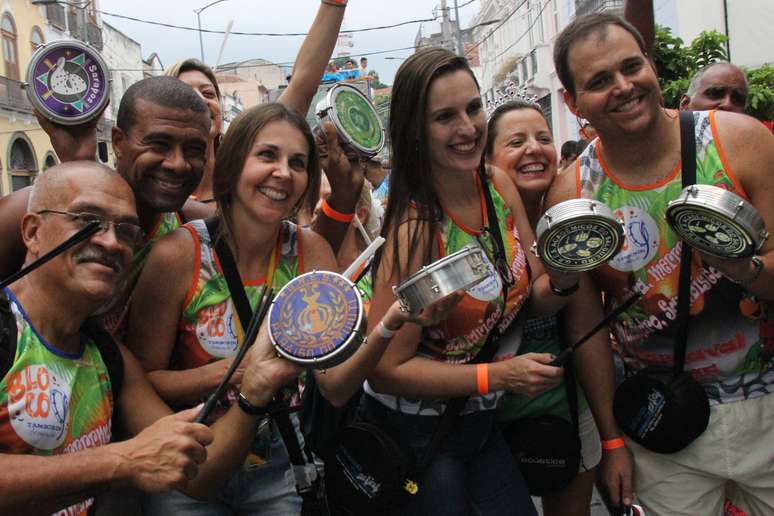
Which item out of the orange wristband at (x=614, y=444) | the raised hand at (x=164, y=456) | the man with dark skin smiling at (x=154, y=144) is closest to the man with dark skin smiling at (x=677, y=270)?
the orange wristband at (x=614, y=444)

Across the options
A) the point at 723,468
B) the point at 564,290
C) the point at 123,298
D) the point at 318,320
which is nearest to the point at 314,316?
the point at 318,320

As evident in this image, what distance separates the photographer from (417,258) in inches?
118

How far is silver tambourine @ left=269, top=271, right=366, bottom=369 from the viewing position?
236 centimetres

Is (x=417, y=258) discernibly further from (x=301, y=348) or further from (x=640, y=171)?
(x=640, y=171)

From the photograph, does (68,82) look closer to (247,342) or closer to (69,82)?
(69,82)

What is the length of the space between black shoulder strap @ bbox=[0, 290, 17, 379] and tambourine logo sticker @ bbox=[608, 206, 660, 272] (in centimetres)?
222

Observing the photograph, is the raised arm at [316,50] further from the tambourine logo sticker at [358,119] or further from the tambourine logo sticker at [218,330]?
the tambourine logo sticker at [218,330]

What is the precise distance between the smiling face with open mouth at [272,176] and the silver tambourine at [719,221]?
4.86 feet

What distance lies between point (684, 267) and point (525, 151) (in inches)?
49.3

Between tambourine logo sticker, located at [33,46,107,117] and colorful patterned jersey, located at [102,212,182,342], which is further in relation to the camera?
tambourine logo sticker, located at [33,46,107,117]

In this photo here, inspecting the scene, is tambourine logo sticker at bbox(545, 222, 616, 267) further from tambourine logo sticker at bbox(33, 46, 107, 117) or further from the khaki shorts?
tambourine logo sticker at bbox(33, 46, 107, 117)

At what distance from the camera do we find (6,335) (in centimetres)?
227

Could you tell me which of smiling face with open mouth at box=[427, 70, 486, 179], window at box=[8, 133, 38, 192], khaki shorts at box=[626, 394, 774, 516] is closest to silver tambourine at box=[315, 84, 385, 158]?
smiling face with open mouth at box=[427, 70, 486, 179]

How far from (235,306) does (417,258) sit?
75cm
